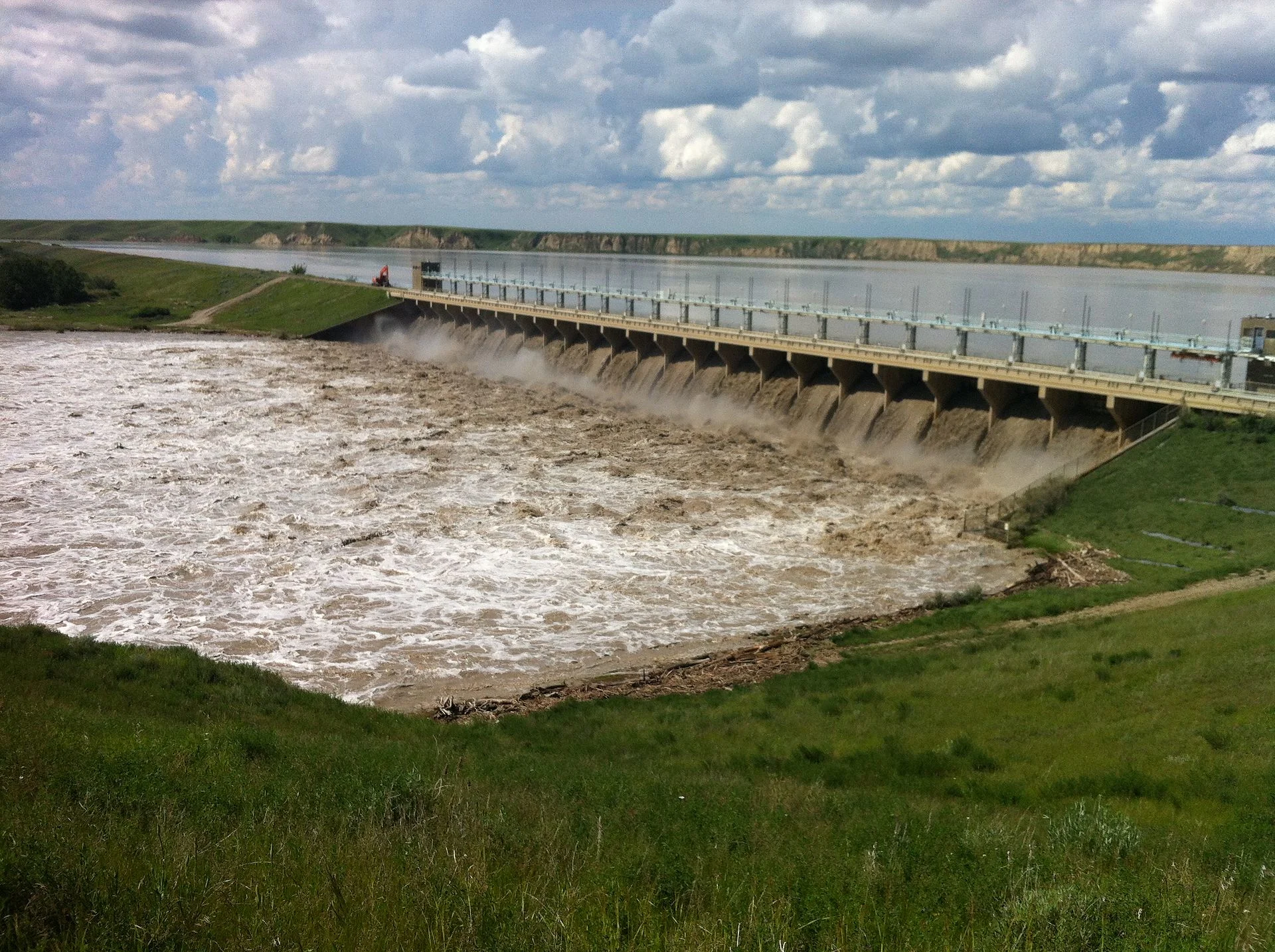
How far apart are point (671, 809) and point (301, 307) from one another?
103 m

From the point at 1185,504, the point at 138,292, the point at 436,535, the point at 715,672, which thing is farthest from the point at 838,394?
the point at 138,292

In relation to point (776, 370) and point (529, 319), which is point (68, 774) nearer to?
point (776, 370)

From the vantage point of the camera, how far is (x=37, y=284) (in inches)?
4515

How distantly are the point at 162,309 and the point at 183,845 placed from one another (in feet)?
386

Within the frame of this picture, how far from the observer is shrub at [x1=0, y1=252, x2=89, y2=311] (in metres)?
112

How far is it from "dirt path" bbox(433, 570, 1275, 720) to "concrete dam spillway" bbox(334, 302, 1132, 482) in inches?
643

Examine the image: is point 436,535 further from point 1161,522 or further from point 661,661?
point 1161,522

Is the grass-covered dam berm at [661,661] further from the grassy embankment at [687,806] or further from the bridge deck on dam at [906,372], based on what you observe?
the bridge deck on dam at [906,372]

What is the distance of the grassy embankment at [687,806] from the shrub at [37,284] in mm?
112266

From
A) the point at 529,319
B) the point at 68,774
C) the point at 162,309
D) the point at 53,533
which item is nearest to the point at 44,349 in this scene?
the point at 162,309

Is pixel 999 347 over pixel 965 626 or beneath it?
over

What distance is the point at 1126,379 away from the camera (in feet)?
128

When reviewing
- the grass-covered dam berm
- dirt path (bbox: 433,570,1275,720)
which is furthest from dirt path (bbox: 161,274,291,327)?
dirt path (bbox: 433,570,1275,720)

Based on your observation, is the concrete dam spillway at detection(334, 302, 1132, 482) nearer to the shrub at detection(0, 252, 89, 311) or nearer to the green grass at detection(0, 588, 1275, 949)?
the green grass at detection(0, 588, 1275, 949)
